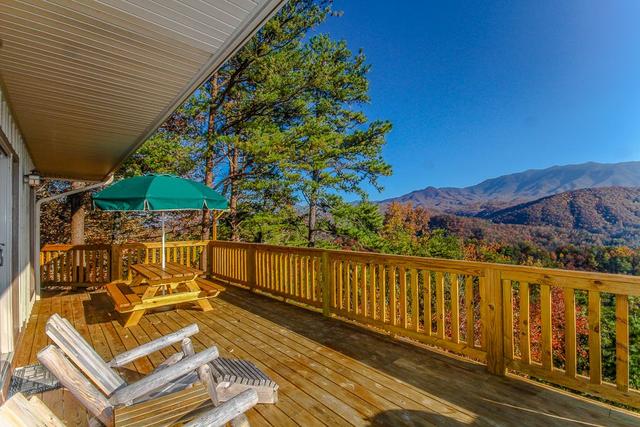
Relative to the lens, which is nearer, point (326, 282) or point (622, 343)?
point (622, 343)

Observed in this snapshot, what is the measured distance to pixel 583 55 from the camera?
1152 inches

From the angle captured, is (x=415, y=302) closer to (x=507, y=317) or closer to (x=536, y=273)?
(x=507, y=317)

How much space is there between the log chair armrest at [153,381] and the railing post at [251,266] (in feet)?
14.0

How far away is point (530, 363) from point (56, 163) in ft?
23.8

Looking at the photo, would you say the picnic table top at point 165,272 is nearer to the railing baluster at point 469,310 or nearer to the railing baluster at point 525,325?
the railing baluster at point 469,310

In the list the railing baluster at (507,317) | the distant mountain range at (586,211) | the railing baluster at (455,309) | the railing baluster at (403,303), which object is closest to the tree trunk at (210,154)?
the railing baluster at (403,303)

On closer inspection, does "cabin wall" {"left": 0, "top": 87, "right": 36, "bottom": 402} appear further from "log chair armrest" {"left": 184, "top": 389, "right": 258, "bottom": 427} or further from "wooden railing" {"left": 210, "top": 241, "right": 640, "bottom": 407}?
"wooden railing" {"left": 210, "top": 241, "right": 640, "bottom": 407}

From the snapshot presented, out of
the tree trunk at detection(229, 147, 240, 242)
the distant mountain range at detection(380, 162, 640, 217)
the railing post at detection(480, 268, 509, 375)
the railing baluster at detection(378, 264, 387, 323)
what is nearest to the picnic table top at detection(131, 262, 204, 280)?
the railing baluster at detection(378, 264, 387, 323)

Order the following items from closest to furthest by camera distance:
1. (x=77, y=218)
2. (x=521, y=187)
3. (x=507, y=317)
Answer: (x=507, y=317) → (x=77, y=218) → (x=521, y=187)

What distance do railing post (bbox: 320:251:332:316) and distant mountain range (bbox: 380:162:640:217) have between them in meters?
20.9

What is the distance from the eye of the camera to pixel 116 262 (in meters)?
6.73

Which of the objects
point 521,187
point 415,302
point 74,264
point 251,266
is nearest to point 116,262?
point 74,264

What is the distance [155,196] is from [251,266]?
8.36ft

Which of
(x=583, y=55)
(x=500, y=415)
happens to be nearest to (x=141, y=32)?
(x=500, y=415)
